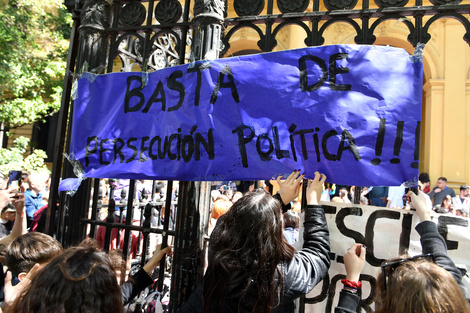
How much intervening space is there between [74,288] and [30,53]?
547 inches

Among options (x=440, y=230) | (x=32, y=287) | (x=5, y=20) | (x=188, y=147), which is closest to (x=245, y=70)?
(x=188, y=147)

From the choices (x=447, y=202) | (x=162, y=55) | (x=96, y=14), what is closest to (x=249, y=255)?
(x=96, y=14)

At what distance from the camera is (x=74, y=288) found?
4.49ft

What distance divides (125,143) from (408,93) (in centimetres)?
182

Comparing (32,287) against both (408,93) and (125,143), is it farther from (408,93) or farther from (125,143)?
(408,93)

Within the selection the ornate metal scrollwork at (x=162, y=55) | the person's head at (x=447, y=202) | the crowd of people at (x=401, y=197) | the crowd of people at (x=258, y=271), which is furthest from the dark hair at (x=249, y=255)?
the person's head at (x=447, y=202)

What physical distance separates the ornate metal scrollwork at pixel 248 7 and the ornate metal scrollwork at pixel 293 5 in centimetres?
15

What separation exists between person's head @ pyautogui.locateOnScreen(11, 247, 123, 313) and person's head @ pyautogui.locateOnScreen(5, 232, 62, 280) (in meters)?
0.71

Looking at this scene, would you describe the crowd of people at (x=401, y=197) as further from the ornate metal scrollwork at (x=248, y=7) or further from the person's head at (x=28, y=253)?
the person's head at (x=28, y=253)

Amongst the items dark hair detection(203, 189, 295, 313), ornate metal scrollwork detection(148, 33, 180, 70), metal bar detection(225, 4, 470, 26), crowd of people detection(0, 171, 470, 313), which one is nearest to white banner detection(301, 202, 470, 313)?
crowd of people detection(0, 171, 470, 313)

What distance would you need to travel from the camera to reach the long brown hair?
51.9 inches

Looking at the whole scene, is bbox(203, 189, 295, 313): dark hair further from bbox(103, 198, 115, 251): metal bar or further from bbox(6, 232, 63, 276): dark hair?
bbox(103, 198, 115, 251): metal bar

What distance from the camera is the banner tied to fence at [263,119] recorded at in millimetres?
2117

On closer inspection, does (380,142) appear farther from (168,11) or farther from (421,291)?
(168,11)
